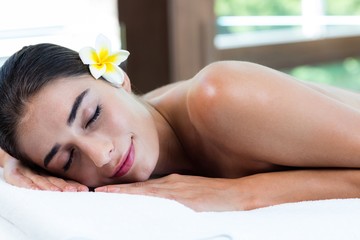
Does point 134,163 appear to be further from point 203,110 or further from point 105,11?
point 105,11

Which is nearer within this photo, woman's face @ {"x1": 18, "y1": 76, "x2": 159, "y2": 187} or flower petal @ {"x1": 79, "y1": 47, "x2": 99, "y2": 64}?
woman's face @ {"x1": 18, "y1": 76, "x2": 159, "y2": 187}

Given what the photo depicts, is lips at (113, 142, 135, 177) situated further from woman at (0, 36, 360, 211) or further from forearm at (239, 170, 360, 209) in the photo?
forearm at (239, 170, 360, 209)

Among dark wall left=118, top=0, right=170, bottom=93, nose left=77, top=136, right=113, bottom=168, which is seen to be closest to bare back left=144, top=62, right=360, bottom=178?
nose left=77, top=136, right=113, bottom=168

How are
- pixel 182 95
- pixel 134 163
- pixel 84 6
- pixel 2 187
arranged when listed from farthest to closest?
pixel 84 6
pixel 182 95
pixel 134 163
pixel 2 187

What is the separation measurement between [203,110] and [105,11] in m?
1.29

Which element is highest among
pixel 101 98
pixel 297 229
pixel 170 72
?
pixel 101 98

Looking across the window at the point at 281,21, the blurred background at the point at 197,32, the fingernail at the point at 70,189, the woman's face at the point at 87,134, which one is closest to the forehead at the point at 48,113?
the woman's face at the point at 87,134

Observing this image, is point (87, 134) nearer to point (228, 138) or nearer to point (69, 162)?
point (69, 162)

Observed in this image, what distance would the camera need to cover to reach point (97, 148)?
1377mm

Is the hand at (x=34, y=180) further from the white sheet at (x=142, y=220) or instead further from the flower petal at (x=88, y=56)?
the flower petal at (x=88, y=56)

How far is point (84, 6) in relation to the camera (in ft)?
8.49

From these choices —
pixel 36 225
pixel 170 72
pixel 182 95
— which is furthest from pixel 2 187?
pixel 170 72

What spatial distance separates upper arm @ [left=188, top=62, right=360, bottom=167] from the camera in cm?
138

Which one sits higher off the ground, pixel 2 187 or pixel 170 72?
pixel 2 187
